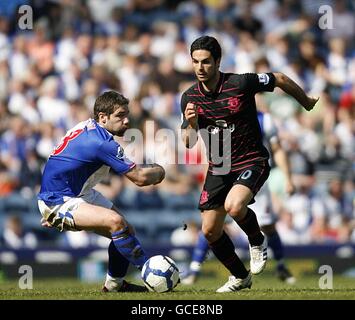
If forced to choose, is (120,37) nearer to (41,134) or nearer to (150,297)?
(41,134)

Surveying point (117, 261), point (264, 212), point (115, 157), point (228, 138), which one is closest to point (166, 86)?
point (264, 212)

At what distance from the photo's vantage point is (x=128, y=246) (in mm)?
9414

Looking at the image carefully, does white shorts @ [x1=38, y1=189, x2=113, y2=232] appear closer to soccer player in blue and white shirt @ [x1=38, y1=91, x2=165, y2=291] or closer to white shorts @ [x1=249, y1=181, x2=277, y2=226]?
soccer player in blue and white shirt @ [x1=38, y1=91, x2=165, y2=291]

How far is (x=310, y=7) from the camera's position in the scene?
19.5m

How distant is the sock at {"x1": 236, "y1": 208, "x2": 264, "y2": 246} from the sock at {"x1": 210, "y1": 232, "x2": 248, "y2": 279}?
262 mm

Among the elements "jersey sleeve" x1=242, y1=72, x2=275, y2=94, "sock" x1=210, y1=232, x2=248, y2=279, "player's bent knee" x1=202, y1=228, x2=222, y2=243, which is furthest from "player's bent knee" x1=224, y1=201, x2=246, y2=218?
"jersey sleeve" x1=242, y1=72, x2=275, y2=94

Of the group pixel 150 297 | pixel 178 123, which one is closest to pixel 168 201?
pixel 178 123

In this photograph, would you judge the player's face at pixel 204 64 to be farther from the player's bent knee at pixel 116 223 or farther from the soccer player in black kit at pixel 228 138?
the player's bent knee at pixel 116 223

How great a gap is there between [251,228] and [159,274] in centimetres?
99

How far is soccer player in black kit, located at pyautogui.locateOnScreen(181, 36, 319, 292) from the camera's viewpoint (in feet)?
31.8

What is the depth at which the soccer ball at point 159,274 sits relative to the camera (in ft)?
31.0

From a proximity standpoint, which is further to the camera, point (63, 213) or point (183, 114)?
point (183, 114)

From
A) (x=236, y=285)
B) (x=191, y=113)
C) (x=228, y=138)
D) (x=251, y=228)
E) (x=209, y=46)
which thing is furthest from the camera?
(x=236, y=285)

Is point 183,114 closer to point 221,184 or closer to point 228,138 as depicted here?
point 228,138
